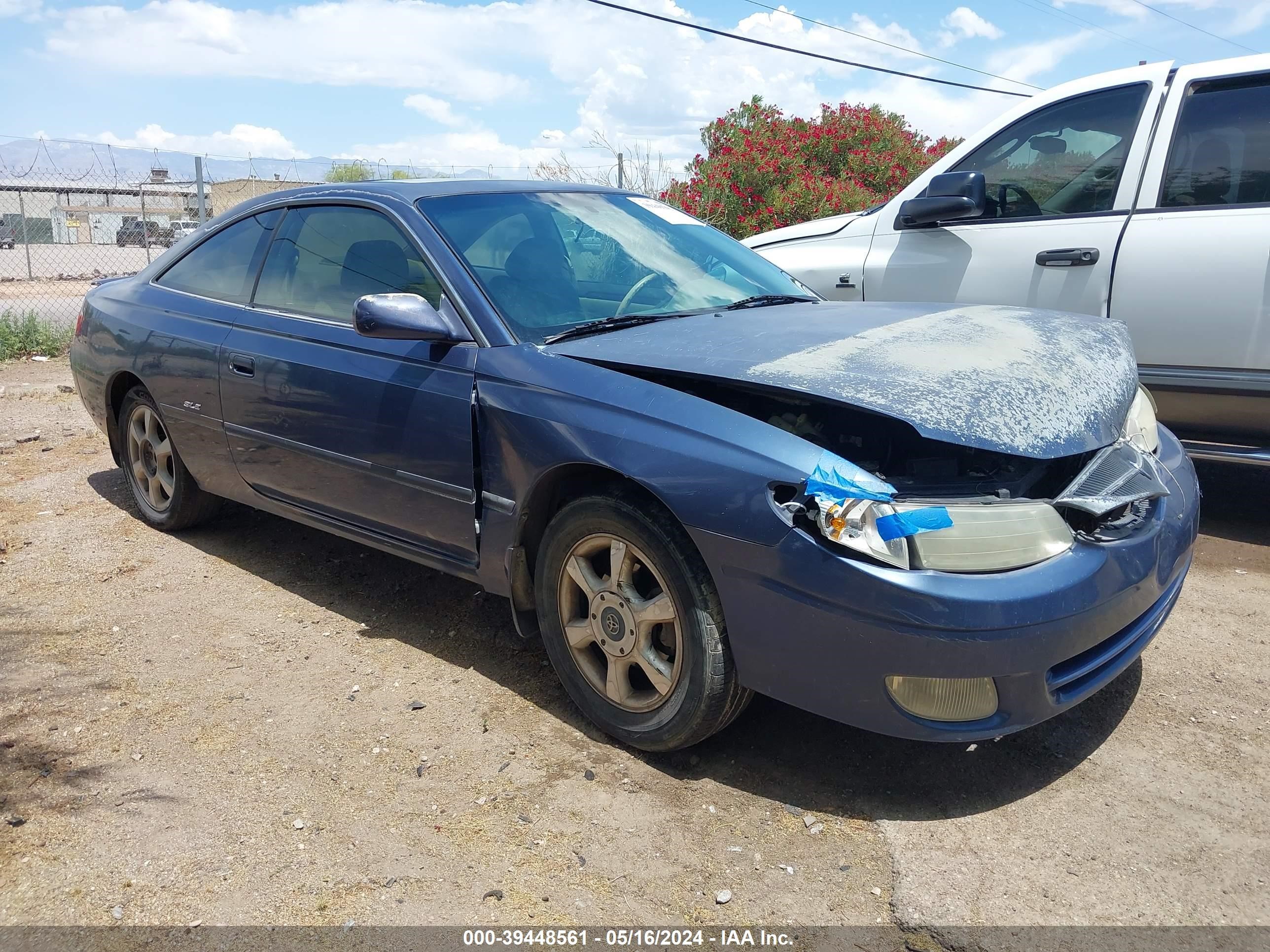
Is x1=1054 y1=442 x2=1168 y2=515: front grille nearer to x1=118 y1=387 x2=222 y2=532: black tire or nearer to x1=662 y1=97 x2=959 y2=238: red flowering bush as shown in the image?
x1=118 y1=387 x2=222 y2=532: black tire

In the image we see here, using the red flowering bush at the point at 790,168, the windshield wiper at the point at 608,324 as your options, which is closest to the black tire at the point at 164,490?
the windshield wiper at the point at 608,324

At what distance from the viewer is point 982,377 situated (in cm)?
279

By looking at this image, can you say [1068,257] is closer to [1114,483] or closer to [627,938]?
[1114,483]

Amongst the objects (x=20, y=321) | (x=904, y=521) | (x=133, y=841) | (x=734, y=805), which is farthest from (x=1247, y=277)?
(x=20, y=321)

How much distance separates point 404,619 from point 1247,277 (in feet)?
12.4

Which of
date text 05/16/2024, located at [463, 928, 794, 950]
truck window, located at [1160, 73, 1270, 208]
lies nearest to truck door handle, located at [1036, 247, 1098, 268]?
truck window, located at [1160, 73, 1270, 208]

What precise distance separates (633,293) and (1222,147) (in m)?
2.88

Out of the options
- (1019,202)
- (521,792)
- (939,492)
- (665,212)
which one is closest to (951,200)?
(1019,202)

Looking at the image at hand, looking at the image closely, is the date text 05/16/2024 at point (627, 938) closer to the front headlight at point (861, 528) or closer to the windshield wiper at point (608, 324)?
the front headlight at point (861, 528)

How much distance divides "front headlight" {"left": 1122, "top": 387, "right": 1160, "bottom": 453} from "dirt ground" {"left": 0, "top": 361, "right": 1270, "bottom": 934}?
0.79 metres

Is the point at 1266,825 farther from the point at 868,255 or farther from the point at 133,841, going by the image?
the point at 868,255

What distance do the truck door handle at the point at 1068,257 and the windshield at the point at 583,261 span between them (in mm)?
1389

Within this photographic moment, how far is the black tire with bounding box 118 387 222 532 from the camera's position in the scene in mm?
4832

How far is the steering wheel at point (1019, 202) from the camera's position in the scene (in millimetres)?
5121
